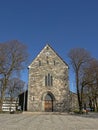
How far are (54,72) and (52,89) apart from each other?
13.1 ft

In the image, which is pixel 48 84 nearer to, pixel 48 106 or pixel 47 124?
pixel 48 106

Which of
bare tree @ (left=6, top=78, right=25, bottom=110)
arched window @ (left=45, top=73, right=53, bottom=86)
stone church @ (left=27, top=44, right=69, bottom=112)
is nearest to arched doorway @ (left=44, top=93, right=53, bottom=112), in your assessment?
stone church @ (left=27, top=44, right=69, bottom=112)

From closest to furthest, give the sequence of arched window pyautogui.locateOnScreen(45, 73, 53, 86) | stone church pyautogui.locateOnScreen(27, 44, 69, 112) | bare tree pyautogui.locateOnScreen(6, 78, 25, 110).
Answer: stone church pyautogui.locateOnScreen(27, 44, 69, 112), arched window pyautogui.locateOnScreen(45, 73, 53, 86), bare tree pyautogui.locateOnScreen(6, 78, 25, 110)

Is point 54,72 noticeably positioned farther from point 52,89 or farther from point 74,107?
point 74,107

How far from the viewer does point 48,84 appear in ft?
147

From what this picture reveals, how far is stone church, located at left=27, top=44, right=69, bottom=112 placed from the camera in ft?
142

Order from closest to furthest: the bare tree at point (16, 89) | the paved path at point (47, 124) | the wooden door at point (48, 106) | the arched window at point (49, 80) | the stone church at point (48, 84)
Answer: the paved path at point (47, 124) < the stone church at point (48, 84) < the wooden door at point (48, 106) < the arched window at point (49, 80) < the bare tree at point (16, 89)

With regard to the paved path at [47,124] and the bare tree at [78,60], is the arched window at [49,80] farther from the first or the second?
the paved path at [47,124]

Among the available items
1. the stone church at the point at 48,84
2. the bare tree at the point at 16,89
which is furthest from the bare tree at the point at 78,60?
the bare tree at the point at 16,89

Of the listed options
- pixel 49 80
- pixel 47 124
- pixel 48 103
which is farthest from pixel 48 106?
pixel 47 124

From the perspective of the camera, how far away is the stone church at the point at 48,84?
43.3 meters

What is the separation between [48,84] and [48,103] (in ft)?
13.9

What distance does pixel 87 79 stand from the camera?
1809 inches

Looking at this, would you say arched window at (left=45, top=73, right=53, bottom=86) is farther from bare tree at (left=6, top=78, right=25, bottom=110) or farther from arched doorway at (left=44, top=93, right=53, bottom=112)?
bare tree at (left=6, top=78, right=25, bottom=110)
